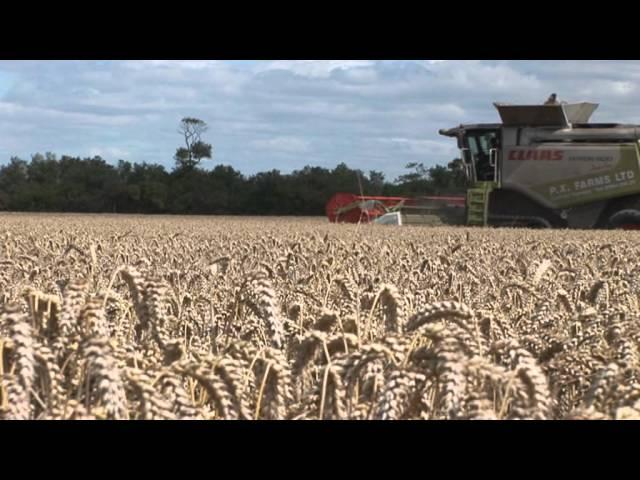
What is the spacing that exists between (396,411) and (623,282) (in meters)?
3.99

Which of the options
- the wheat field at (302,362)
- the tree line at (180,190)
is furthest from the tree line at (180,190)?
the wheat field at (302,362)

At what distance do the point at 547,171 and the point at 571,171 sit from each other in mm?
562

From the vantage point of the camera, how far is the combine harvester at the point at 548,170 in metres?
24.4

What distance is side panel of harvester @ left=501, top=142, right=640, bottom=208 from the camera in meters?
24.2

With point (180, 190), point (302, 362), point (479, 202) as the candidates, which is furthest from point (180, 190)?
point (302, 362)

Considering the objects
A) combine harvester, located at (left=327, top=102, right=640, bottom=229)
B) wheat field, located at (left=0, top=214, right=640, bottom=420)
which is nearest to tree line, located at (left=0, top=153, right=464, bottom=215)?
combine harvester, located at (left=327, top=102, right=640, bottom=229)

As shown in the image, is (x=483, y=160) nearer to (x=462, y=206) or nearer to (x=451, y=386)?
(x=462, y=206)

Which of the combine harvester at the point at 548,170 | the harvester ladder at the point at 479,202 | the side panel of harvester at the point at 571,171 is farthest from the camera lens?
the harvester ladder at the point at 479,202

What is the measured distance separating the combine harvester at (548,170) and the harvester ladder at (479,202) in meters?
0.02

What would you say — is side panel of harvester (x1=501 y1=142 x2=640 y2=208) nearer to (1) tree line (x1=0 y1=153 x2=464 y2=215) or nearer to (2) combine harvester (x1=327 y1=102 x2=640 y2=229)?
(2) combine harvester (x1=327 y1=102 x2=640 y2=229)

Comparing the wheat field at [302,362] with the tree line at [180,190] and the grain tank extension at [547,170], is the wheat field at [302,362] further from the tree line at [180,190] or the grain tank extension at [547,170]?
the tree line at [180,190]

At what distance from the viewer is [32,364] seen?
1.90 metres

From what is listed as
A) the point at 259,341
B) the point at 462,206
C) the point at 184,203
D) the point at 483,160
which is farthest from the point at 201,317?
the point at 184,203

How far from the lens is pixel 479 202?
24.8 meters
